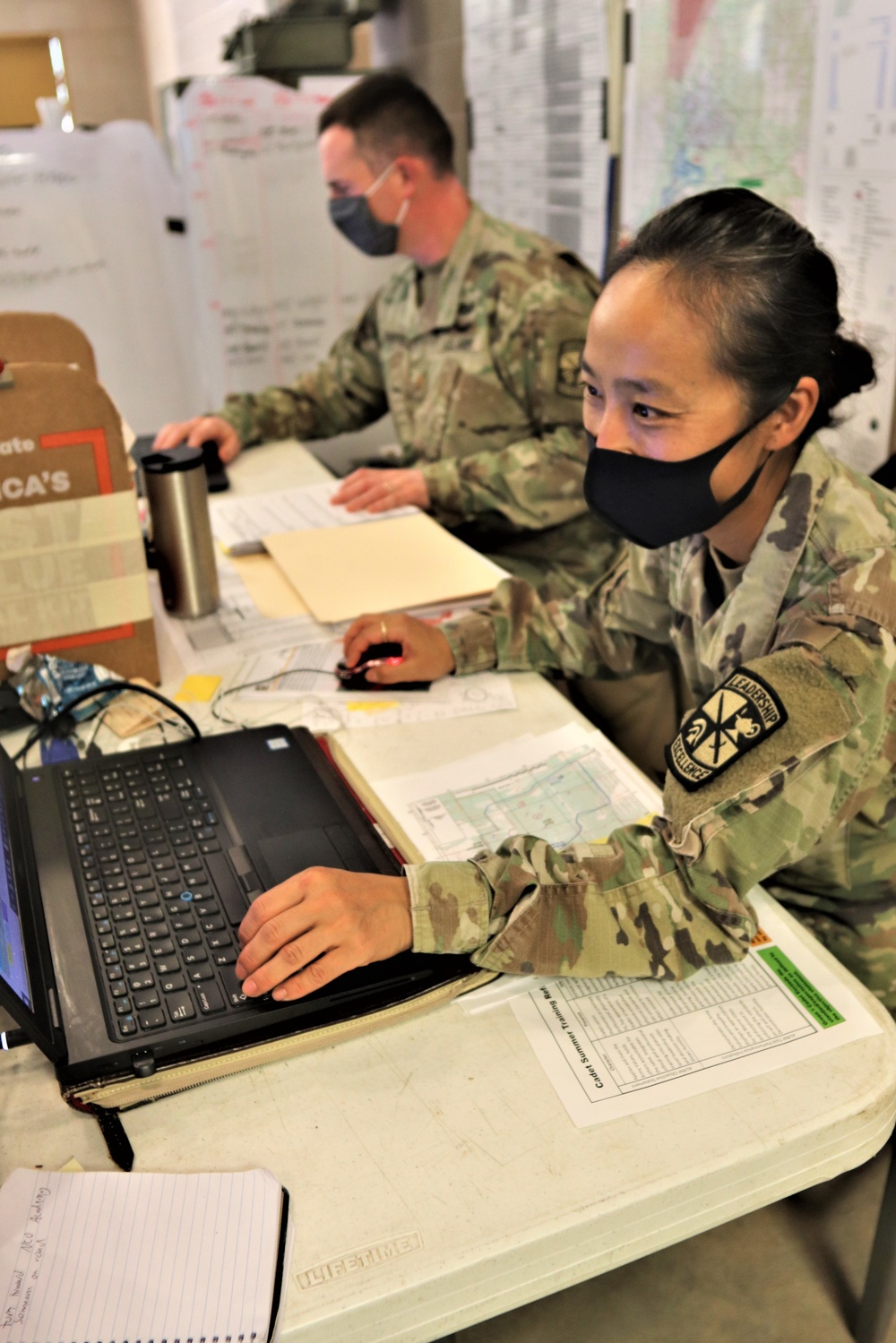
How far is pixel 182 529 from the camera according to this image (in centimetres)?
136

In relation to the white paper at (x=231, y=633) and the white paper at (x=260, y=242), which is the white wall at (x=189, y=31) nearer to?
the white paper at (x=260, y=242)

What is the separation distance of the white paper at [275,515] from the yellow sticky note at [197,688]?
0.42 meters

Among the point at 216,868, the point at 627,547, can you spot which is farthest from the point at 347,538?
A: the point at 216,868

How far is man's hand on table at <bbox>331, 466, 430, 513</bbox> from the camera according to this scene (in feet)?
5.82

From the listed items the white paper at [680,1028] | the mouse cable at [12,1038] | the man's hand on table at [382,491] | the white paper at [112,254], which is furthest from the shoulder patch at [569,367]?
the white paper at [112,254]

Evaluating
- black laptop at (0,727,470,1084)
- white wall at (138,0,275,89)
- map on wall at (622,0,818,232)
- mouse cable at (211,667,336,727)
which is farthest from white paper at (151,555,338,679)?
white wall at (138,0,275,89)

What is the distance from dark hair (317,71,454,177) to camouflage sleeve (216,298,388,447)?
0.31 metres

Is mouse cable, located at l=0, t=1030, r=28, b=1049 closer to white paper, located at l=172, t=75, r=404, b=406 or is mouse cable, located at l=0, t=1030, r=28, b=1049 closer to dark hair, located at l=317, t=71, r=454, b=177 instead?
dark hair, located at l=317, t=71, r=454, b=177

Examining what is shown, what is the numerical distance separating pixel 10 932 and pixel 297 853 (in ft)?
0.80

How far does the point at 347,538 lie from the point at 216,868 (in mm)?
853

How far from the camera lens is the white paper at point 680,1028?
70 cm

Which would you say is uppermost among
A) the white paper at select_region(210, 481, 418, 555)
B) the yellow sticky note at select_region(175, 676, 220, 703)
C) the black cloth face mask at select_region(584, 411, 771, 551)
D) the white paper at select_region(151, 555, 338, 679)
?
the black cloth face mask at select_region(584, 411, 771, 551)

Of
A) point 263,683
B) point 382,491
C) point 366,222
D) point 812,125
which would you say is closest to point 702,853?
point 263,683

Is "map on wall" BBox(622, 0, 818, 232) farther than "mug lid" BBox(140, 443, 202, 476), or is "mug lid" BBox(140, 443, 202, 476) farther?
"map on wall" BBox(622, 0, 818, 232)
